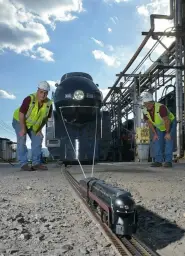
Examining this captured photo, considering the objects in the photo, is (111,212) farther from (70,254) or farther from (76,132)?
(76,132)

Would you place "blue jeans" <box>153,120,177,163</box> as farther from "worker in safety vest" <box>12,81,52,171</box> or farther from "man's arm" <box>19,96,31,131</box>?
"man's arm" <box>19,96,31,131</box>

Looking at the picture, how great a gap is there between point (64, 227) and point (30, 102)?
4684 millimetres

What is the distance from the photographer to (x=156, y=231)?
320 cm

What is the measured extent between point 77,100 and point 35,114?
10.9ft

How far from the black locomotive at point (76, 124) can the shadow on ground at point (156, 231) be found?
715 cm

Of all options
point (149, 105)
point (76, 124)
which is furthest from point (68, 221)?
point (76, 124)

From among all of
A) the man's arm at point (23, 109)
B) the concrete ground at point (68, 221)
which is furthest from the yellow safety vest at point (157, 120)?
the concrete ground at point (68, 221)

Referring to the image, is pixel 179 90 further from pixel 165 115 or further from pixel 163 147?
pixel 165 115

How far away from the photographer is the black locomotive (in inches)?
429

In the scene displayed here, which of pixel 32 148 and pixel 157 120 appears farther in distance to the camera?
pixel 157 120

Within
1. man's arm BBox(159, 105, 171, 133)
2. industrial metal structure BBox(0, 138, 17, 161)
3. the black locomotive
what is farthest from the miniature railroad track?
industrial metal structure BBox(0, 138, 17, 161)

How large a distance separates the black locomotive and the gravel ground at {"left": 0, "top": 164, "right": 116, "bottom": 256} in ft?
20.3

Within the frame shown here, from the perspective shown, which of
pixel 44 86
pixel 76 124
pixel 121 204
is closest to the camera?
pixel 121 204

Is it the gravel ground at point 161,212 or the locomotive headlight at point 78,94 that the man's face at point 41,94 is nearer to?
the gravel ground at point 161,212
